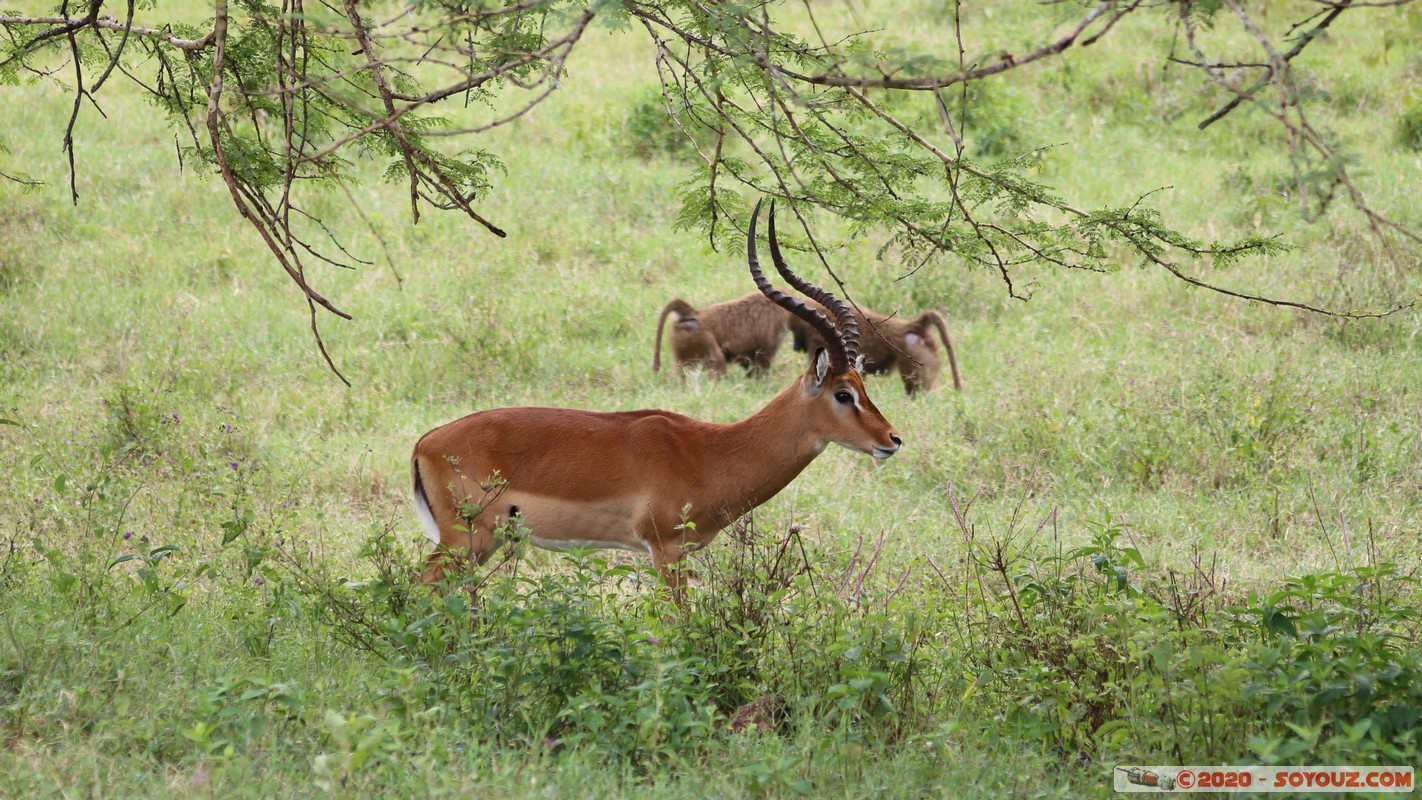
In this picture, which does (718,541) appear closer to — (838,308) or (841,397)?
(841,397)

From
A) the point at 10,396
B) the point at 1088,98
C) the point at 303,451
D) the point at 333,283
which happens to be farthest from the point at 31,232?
the point at 1088,98

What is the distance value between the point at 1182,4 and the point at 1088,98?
40.4ft

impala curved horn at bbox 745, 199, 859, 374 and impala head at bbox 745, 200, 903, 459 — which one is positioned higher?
impala curved horn at bbox 745, 199, 859, 374

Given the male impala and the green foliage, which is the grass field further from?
the male impala

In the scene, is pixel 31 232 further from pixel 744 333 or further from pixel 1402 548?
pixel 1402 548

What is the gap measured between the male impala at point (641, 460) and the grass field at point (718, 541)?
349mm

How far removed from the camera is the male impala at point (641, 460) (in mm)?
5910

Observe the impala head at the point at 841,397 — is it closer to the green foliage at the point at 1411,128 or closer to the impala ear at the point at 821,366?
the impala ear at the point at 821,366

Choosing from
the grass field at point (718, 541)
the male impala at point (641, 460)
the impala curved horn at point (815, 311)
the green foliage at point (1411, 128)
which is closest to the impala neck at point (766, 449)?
the male impala at point (641, 460)

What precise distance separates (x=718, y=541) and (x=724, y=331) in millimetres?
3450

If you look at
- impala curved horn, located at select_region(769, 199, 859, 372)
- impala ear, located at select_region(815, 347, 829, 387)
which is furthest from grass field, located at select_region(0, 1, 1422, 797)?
impala ear, located at select_region(815, 347, 829, 387)

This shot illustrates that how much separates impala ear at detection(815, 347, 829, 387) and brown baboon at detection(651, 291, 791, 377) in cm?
348

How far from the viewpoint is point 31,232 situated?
11.5m

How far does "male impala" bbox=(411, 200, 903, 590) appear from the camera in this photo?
5.91 m
